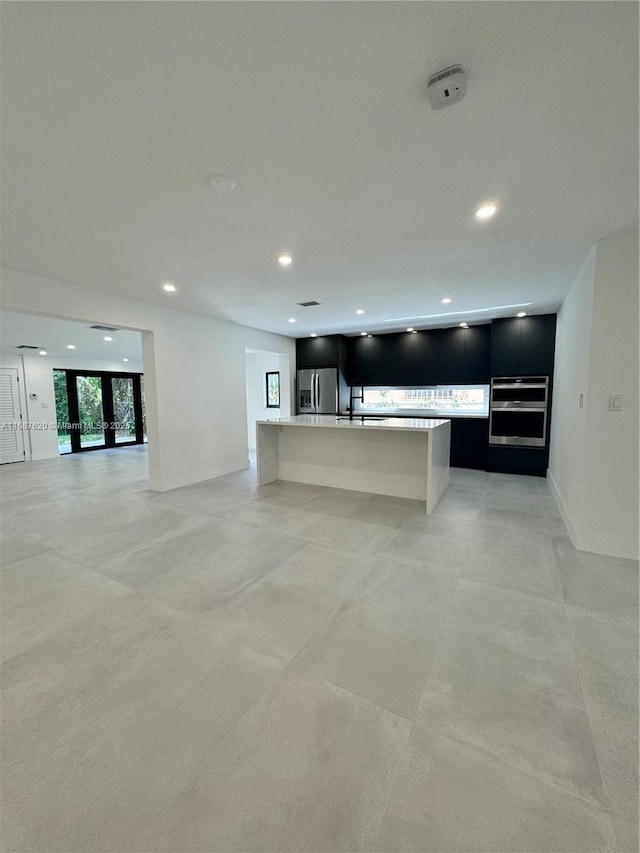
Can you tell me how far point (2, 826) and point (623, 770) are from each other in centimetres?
211

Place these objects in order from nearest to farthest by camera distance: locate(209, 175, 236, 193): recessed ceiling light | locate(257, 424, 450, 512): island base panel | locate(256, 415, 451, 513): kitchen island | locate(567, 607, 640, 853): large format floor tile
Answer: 1. locate(567, 607, 640, 853): large format floor tile
2. locate(209, 175, 236, 193): recessed ceiling light
3. locate(256, 415, 451, 513): kitchen island
4. locate(257, 424, 450, 512): island base panel

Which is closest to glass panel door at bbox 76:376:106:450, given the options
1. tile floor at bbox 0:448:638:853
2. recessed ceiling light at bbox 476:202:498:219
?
tile floor at bbox 0:448:638:853

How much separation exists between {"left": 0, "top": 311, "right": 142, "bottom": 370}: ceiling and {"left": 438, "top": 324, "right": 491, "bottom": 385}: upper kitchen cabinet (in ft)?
17.4

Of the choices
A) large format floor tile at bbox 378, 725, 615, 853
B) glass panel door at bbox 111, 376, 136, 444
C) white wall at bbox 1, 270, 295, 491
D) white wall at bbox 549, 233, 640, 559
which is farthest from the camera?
glass panel door at bbox 111, 376, 136, 444

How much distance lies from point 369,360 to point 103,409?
719 cm

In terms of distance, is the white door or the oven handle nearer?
the oven handle

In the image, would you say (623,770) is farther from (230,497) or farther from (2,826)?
(230,497)

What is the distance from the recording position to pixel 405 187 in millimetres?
2055

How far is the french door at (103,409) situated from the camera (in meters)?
8.66

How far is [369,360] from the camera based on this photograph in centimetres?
709

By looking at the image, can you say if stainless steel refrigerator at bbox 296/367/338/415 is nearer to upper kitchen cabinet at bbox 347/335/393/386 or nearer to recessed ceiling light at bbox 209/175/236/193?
upper kitchen cabinet at bbox 347/335/393/386

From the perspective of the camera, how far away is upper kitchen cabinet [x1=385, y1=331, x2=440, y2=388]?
643cm

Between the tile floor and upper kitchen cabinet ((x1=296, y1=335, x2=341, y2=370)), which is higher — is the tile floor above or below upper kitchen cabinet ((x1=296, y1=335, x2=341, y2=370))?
below

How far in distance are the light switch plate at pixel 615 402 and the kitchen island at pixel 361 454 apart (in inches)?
60.8
